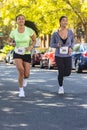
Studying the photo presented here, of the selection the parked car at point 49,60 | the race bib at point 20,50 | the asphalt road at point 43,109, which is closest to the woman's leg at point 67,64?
the asphalt road at point 43,109

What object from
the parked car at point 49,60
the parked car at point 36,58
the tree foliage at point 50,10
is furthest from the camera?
the tree foliage at point 50,10

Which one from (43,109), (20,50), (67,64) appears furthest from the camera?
(67,64)

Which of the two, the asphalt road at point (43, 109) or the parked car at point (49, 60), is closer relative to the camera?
the asphalt road at point (43, 109)

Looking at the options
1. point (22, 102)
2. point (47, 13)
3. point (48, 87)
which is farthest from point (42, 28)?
point (22, 102)

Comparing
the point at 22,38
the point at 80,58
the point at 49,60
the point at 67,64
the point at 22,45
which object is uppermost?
the point at 22,38

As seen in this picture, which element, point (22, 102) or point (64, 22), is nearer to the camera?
point (22, 102)

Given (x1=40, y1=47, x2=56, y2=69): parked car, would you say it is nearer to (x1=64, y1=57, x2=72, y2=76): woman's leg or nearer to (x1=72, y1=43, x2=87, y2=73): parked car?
(x1=72, y1=43, x2=87, y2=73): parked car

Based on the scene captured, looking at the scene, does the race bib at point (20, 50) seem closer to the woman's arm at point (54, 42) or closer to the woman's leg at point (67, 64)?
the woman's arm at point (54, 42)

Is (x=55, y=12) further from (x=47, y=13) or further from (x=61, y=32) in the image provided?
(x=61, y=32)

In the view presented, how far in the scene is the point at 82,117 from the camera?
309 inches

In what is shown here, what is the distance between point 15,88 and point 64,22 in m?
2.80

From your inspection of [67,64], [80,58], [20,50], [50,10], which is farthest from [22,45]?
[50,10]

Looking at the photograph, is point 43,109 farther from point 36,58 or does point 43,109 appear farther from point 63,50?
point 36,58

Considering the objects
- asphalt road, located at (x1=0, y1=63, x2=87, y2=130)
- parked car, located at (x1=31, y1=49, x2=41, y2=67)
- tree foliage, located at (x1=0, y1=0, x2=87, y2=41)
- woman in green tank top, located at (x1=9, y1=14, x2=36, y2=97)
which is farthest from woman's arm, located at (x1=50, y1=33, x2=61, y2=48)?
parked car, located at (x1=31, y1=49, x2=41, y2=67)
